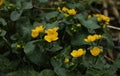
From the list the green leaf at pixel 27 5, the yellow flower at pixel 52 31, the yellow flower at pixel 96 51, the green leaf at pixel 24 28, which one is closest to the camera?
the yellow flower at pixel 96 51

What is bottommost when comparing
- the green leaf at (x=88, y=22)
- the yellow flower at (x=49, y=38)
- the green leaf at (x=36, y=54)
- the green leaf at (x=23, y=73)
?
the green leaf at (x=23, y=73)

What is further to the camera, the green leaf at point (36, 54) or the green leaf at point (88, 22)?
the green leaf at point (88, 22)

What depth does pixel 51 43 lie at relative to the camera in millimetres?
2260

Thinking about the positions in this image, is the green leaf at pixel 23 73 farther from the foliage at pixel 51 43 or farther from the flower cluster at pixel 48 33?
the flower cluster at pixel 48 33

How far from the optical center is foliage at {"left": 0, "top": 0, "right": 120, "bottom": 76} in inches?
84.1

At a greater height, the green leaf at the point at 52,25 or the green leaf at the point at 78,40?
the green leaf at the point at 52,25

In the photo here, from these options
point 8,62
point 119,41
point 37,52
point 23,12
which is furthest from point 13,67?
point 119,41

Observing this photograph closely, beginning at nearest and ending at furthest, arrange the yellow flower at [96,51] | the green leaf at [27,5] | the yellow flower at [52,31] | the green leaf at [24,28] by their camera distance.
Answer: the yellow flower at [96,51] < the yellow flower at [52,31] < the green leaf at [24,28] < the green leaf at [27,5]

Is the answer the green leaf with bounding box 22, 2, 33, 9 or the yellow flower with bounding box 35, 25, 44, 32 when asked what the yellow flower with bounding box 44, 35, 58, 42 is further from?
the green leaf with bounding box 22, 2, 33, 9

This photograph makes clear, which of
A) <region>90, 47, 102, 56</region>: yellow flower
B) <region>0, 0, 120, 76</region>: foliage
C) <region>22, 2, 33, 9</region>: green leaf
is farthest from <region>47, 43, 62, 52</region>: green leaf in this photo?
<region>22, 2, 33, 9</region>: green leaf

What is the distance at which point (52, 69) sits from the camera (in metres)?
2.34

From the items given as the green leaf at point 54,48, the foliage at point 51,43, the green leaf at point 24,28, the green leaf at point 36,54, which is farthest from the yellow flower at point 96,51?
the green leaf at point 24,28

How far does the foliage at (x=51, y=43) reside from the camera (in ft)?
7.01

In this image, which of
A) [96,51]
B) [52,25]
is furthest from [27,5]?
[96,51]
